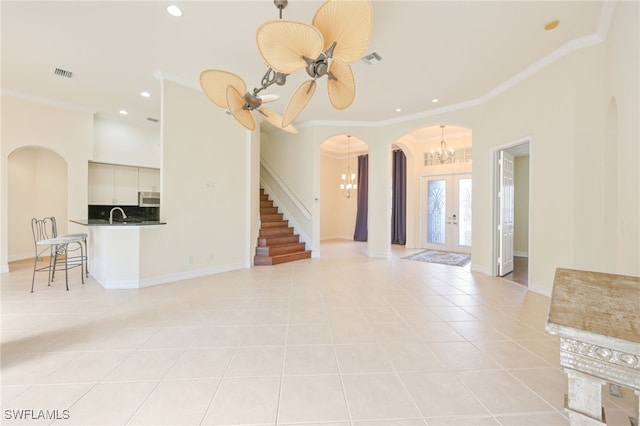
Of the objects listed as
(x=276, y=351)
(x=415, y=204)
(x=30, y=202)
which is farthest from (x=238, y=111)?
(x=415, y=204)

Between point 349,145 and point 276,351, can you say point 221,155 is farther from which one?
point 349,145

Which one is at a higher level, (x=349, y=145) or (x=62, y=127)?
(x=349, y=145)

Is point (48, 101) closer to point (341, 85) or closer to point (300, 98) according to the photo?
point (300, 98)

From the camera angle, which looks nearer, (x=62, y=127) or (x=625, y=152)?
(x=625, y=152)

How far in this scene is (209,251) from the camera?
4.77 m

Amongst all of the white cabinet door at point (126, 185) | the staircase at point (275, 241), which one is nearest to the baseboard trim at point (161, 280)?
the staircase at point (275, 241)

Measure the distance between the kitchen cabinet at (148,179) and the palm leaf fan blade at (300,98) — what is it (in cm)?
568

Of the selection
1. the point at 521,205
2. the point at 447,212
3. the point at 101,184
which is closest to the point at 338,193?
the point at 447,212

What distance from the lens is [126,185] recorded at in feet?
21.0

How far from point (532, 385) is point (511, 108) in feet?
13.9

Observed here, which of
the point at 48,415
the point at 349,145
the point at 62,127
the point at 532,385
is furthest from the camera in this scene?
the point at 349,145

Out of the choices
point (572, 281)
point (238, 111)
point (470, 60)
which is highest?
point (470, 60)

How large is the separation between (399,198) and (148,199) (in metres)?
7.61

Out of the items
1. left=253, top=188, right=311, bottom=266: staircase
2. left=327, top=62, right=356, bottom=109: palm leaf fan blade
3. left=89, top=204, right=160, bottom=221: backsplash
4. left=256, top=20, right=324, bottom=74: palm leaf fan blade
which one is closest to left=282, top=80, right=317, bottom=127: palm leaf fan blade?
left=327, top=62, right=356, bottom=109: palm leaf fan blade
